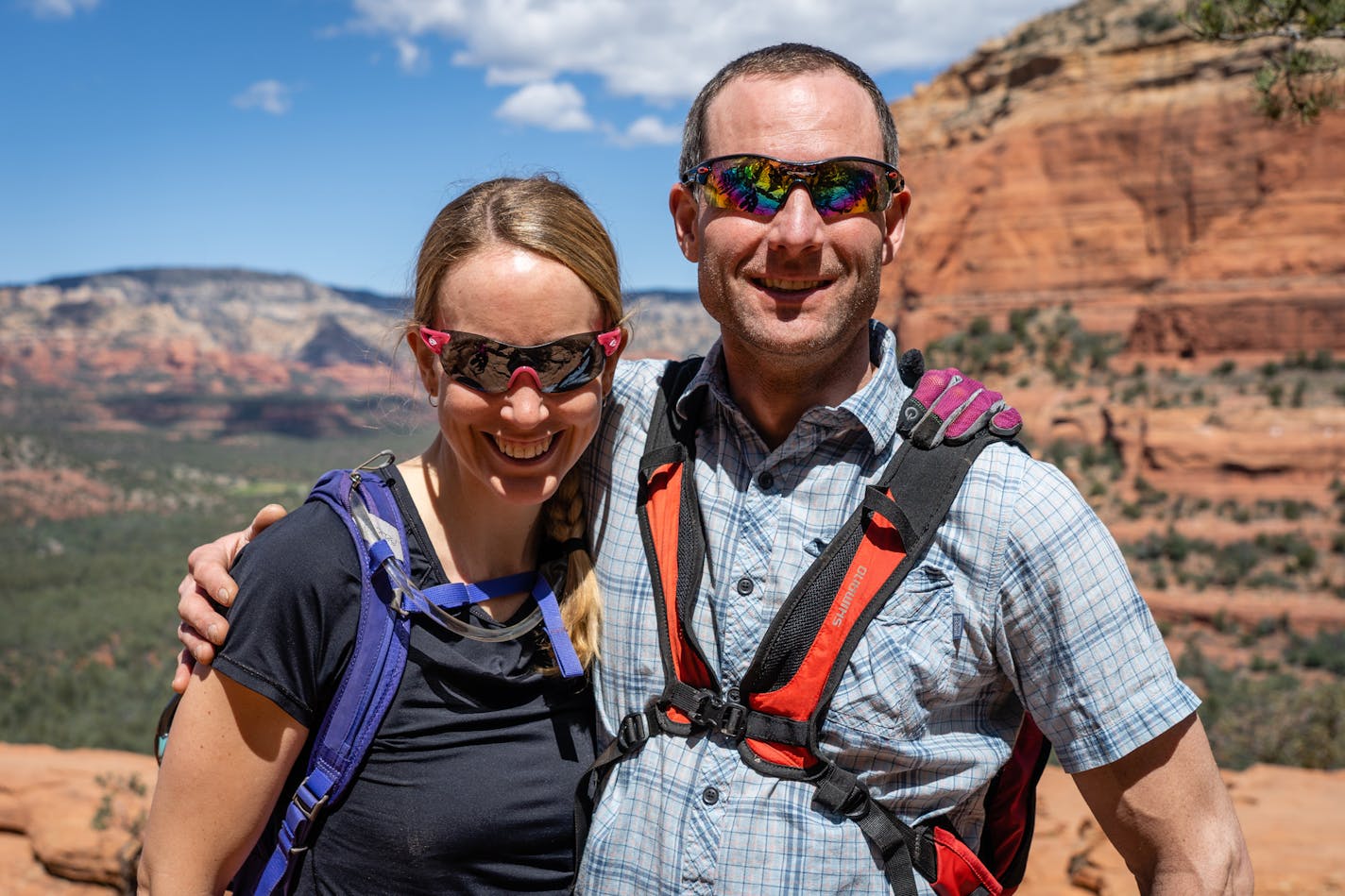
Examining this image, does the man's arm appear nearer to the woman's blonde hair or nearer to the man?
the man

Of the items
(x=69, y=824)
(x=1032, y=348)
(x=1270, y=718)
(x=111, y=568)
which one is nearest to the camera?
(x=69, y=824)

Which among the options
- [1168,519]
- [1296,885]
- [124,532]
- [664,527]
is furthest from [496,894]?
[124,532]

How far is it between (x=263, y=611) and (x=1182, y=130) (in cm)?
4336

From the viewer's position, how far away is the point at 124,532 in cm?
3978

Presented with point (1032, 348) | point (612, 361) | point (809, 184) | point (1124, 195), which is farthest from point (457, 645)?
point (1124, 195)

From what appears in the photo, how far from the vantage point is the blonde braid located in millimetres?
2410

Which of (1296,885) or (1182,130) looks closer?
(1296,885)

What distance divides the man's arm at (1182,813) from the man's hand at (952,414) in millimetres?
701

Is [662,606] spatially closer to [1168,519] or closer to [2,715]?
[2,715]

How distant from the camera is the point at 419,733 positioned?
220 centimetres

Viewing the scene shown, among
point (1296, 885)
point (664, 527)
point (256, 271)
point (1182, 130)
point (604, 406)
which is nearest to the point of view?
point (664, 527)

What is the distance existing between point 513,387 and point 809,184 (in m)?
0.81

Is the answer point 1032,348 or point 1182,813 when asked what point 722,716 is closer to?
point 1182,813

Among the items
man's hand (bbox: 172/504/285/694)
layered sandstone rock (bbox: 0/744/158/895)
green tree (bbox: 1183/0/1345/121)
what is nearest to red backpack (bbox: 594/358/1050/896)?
man's hand (bbox: 172/504/285/694)
